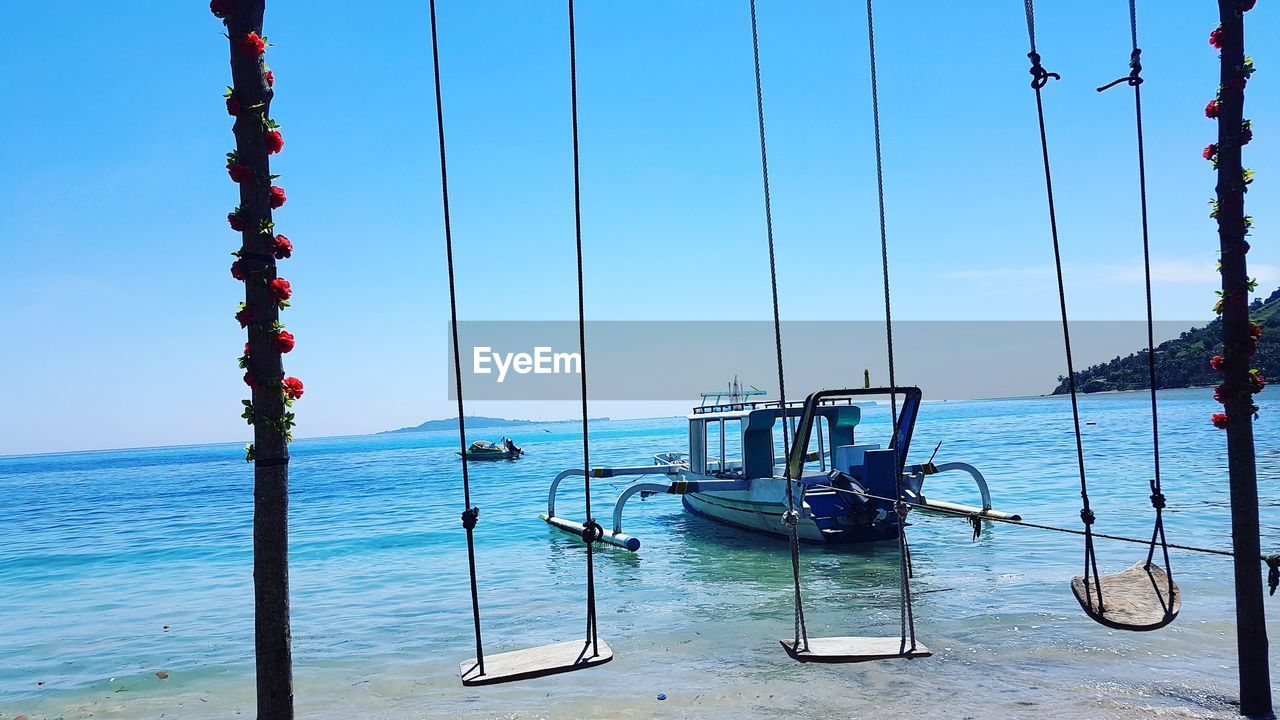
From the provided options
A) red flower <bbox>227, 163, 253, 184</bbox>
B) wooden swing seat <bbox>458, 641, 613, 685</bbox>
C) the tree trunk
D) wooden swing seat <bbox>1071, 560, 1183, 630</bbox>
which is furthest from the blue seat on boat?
red flower <bbox>227, 163, 253, 184</bbox>

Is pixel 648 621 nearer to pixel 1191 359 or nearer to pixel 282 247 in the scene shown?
pixel 282 247

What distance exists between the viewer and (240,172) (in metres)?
5.04

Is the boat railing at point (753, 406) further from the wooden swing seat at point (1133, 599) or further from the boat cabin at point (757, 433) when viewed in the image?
the wooden swing seat at point (1133, 599)

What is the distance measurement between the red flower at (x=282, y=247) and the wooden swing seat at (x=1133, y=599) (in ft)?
22.2

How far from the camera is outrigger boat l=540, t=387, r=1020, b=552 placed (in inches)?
712

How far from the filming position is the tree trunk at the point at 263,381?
199 inches

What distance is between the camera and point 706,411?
2267cm

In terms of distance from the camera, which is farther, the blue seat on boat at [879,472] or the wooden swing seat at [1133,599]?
the blue seat on boat at [879,472]

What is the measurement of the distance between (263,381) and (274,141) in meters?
1.50

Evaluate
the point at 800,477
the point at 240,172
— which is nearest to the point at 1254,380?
the point at 240,172

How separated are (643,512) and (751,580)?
1529cm

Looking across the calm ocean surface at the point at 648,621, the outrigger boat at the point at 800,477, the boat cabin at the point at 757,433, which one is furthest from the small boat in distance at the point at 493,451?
the boat cabin at the point at 757,433

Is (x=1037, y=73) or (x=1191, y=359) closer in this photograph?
(x=1037, y=73)

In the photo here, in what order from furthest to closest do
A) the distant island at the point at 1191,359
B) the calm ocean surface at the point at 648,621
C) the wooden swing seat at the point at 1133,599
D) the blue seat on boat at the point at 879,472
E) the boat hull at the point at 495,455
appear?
the distant island at the point at 1191,359
the boat hull at the point at 495,455
the blue seat on boat at the point at 879,472
the calm ocean surface at the point at 648,621
the wooden swing seat at the point at 1133,599
